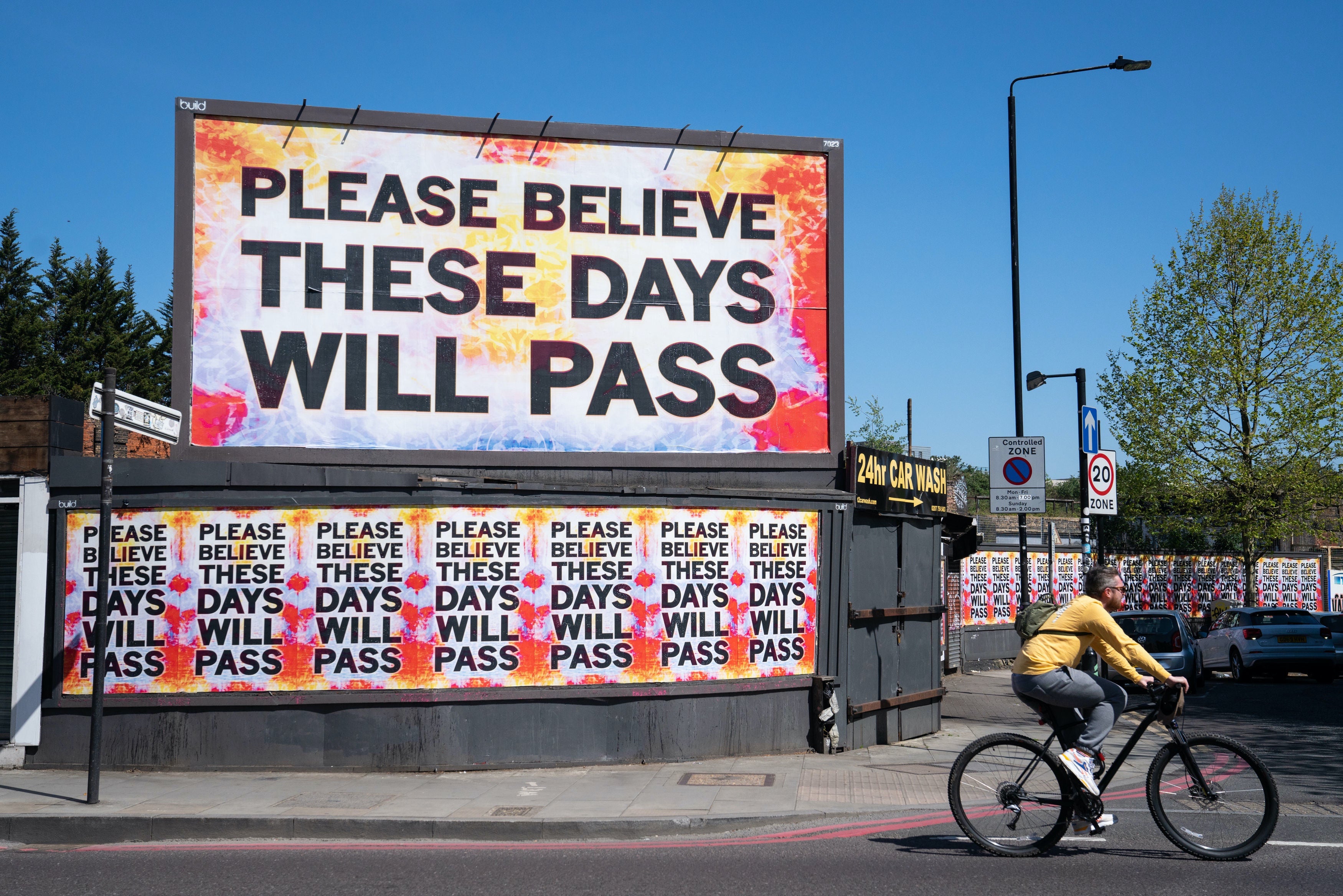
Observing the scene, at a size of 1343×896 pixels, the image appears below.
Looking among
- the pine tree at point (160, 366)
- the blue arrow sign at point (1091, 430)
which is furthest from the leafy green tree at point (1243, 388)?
the pine tree at point (160, 366)

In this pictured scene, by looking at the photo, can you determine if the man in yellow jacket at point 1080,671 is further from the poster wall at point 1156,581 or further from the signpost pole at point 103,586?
the poster wall at point 1156,581

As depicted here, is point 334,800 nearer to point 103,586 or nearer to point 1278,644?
point 103,586

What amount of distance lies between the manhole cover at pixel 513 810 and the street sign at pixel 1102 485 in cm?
954

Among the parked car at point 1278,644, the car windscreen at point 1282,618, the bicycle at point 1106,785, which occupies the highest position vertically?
the bicycle at point 1106,785

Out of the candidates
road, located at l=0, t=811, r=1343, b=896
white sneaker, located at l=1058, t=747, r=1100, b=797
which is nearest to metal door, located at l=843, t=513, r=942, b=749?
road, located at l=0, t=811, r=1343, b=896

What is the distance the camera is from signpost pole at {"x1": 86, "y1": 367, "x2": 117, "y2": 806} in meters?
9.18

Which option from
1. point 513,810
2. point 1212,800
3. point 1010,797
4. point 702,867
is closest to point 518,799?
point 513,810

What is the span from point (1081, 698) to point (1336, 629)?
20.2 m

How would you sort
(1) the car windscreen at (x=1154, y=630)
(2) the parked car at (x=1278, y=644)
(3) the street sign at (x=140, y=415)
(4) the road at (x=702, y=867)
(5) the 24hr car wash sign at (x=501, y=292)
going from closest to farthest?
(4) the road at (x=702, y=867)
(3) the street sign at (x=140, y=415)
(5) the 24hr car wash sign at (x=501, y=292)
(1) the car windscreen at (x=1154, y=630)
(2) the parked car at (x=1278, y=644)

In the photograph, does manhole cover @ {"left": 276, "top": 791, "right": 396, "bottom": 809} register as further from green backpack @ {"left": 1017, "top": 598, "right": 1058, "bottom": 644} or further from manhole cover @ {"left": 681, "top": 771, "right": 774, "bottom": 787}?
green backpack @ {"left": 1017, "top": 598, "right": 1058, "bottom": 644}

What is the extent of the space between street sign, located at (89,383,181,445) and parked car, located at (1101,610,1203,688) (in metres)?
16.2

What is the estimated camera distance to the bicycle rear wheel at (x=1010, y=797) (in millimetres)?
7461

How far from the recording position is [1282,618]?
23.9m

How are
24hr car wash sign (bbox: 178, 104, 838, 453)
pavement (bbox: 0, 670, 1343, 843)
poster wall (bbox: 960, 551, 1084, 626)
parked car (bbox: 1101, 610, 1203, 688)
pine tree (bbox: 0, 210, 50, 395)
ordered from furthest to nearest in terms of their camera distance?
pine tree (bbox: 0, 210, 50, 395)
poster wall (bbox: 960, 551, 1084, 626)
parked car (bbox: 1101, 610, 1203, 688)
24hr car wash sign (bbox: 178, 104, 838, 453)
pavement (bbox: 0, 670, 1343, 843)
